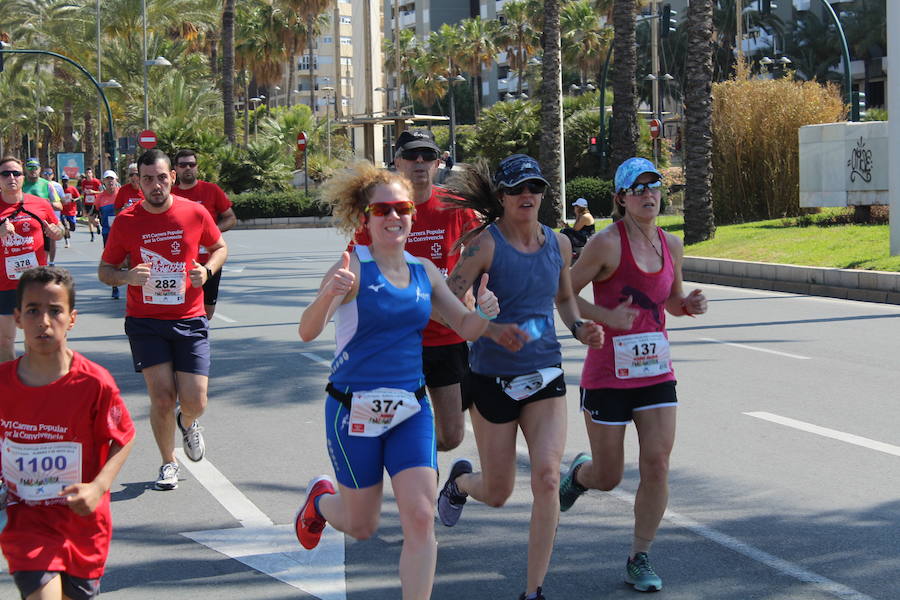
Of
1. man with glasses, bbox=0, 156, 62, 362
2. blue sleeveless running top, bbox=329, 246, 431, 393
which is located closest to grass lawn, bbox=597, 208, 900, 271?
man with glasses, bbox=0, 156, 62, 362

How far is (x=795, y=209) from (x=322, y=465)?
72.3 ft

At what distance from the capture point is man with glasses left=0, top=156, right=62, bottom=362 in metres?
9.44

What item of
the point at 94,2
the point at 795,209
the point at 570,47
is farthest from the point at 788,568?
the point at 570,47

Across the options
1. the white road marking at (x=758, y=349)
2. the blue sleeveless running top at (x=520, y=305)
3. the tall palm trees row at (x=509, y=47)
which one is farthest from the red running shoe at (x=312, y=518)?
the tall palm trees row at (x=509, y=47)

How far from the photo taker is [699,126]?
966 inches

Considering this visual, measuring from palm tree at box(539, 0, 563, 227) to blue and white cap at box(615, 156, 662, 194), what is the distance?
25486 millimetres

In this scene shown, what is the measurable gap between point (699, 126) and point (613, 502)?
1891 cm

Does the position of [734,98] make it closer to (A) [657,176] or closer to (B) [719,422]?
(B) [719,422]

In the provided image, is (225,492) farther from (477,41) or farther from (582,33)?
(477,41)

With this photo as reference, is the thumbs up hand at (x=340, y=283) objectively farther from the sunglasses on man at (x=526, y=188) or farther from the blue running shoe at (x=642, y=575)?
the blue running shoe at (x=642, y=575)

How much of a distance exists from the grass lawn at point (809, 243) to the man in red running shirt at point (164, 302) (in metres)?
12.8

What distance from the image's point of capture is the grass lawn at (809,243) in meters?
19.0

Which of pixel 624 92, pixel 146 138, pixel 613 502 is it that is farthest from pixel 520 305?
pixel 146 138

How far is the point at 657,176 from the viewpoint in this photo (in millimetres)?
5363
